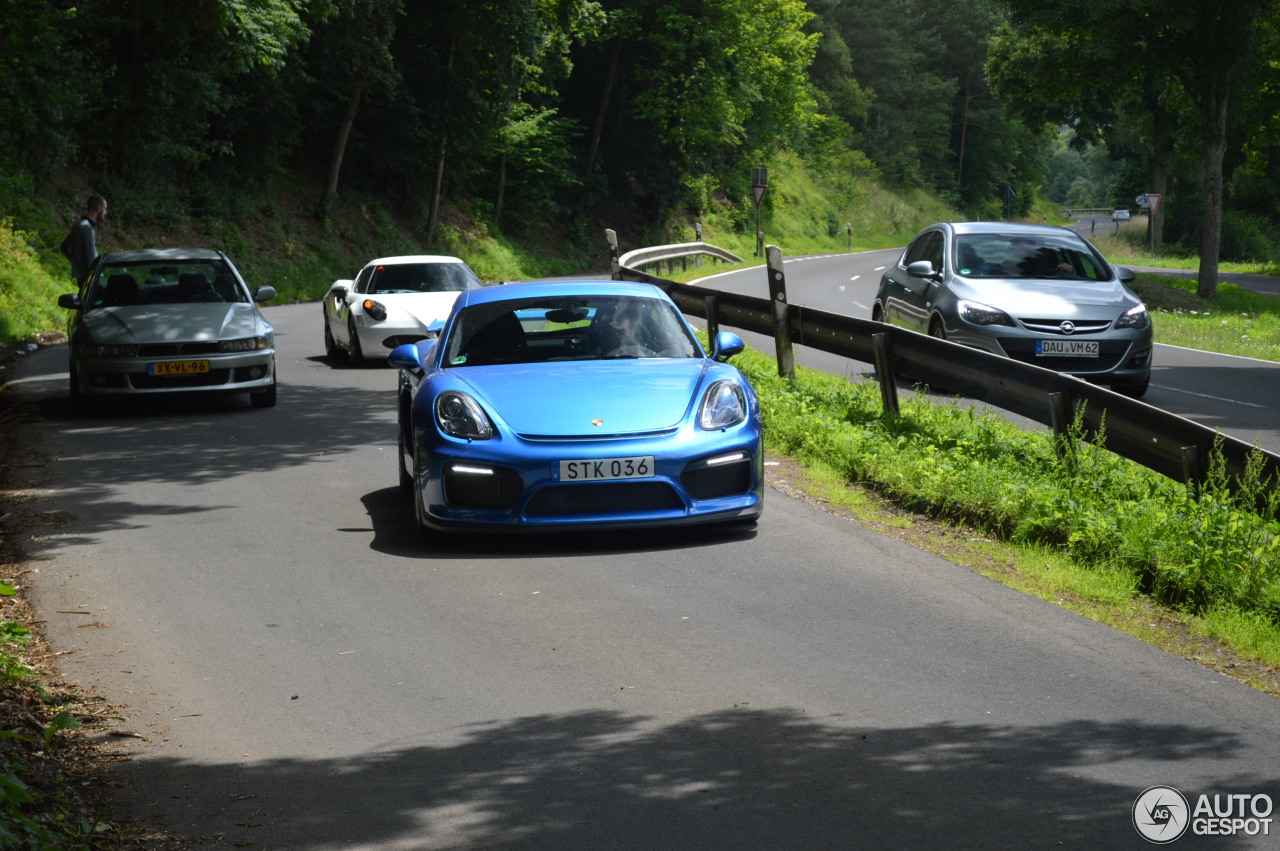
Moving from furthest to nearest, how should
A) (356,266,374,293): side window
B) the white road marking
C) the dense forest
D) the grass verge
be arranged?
the dense forest < (356,266,374,293): side window < the white road marking < the grass verge

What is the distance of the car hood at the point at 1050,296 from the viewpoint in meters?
13.5

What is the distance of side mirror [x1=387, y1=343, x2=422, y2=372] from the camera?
28.8ft

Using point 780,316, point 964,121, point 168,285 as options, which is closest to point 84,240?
point 168,285

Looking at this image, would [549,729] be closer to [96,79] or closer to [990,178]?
[96,79]

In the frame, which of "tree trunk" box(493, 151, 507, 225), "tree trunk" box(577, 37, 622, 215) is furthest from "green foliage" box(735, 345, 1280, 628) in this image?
"tree trunk" box(577, 37, 622, 215)

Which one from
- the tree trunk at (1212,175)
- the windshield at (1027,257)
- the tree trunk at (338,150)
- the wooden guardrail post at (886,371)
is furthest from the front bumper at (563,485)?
the tree trunk at (338,150)

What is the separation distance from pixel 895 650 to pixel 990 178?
359 ft

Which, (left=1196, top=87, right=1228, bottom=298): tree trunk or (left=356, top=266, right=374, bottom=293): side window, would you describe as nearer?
(left=356, top=266, right=374, bottom=293): side window

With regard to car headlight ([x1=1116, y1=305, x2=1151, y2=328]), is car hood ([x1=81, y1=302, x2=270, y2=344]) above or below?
below

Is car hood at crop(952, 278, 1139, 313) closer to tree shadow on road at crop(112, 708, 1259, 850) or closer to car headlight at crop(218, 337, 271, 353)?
car headlight at crop(218, 337, 271, 353)

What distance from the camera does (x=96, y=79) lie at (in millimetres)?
29297

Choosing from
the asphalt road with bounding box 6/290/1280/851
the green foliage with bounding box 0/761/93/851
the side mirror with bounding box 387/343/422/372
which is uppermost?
the side mirror with bounding box 387/343/422/372

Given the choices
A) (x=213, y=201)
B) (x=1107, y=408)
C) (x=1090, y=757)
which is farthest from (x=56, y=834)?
(x=213, y=201)

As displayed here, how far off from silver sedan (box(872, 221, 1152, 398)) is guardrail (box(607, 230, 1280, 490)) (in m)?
1.74
